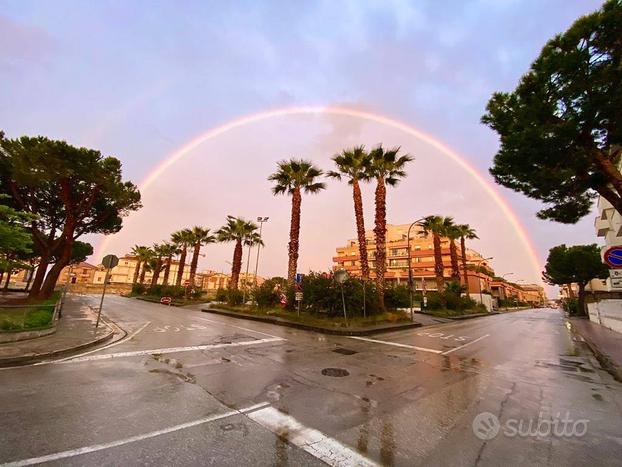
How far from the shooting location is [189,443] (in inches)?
142

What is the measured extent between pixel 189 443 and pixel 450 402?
14.9ft

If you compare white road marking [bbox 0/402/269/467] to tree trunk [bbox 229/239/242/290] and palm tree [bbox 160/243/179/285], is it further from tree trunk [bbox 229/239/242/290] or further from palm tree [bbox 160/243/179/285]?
palm tree [bbox 160/243/179/285]

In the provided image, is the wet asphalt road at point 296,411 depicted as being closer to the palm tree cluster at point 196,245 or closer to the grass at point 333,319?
the grass at point 333,319

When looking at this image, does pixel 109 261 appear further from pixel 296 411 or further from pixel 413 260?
pixel 413 260

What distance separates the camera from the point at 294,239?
2341cm

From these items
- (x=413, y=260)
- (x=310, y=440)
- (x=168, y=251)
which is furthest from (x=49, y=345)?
(x=413, y=260)

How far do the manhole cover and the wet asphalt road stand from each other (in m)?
0.21

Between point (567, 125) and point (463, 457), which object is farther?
point (567, 125)

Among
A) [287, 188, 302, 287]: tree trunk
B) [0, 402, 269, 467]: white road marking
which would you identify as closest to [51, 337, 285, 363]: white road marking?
[0, 402, 269, 467]: white road marking

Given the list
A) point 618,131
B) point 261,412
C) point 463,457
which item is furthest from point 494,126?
point 261,412

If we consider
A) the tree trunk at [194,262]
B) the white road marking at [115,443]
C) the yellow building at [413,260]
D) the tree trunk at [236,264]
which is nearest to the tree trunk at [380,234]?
the white road marking at [115,443]

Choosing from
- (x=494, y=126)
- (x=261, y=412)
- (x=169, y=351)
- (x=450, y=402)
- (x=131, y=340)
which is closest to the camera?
(x=261, y=412)

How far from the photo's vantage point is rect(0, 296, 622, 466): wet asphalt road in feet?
11.4

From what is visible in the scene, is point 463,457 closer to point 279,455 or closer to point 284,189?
point 279,455
